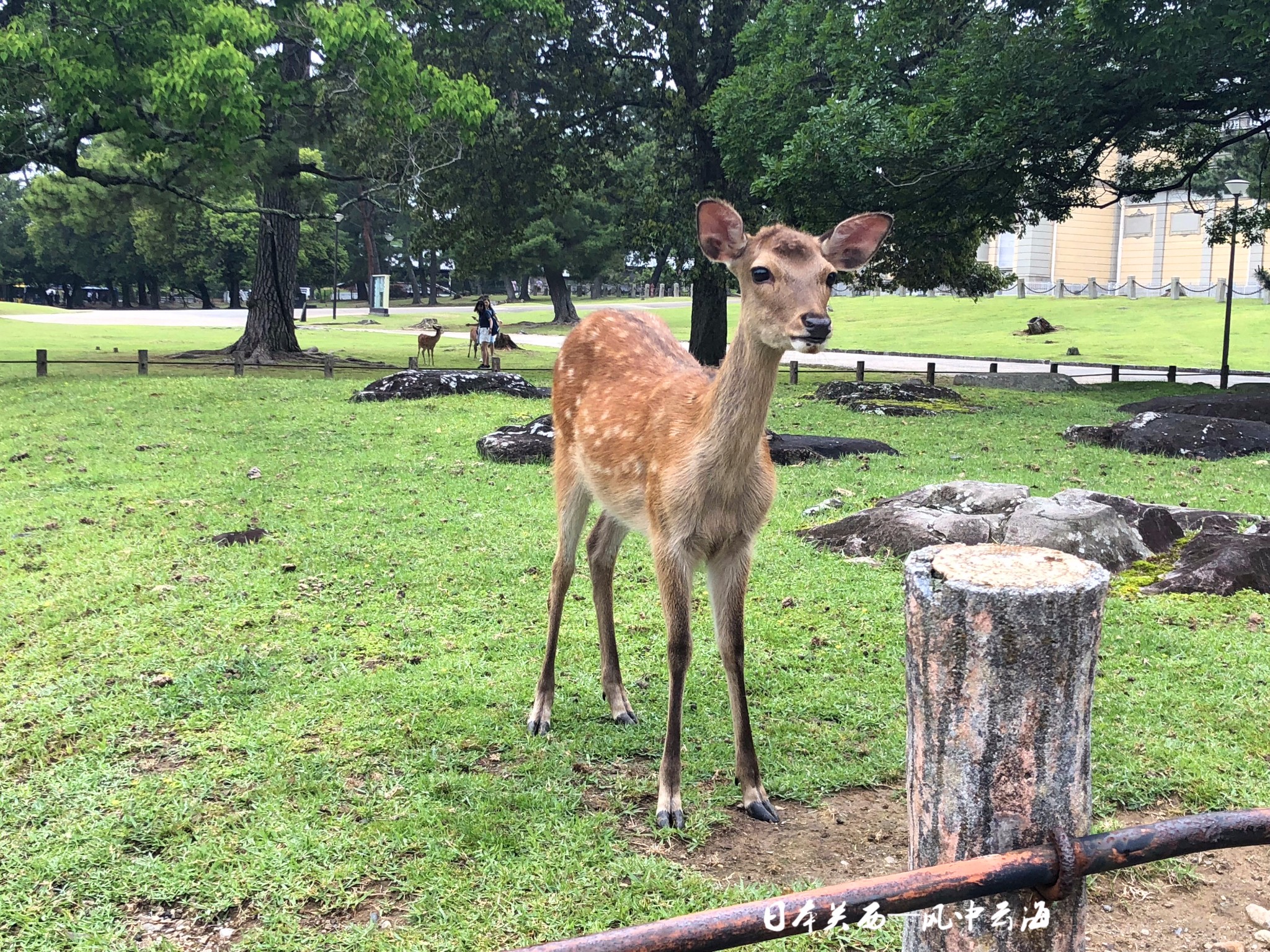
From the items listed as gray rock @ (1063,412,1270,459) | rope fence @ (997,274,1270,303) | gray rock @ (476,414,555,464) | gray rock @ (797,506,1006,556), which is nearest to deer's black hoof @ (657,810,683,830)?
gray rock @ (797,506,1006,556)

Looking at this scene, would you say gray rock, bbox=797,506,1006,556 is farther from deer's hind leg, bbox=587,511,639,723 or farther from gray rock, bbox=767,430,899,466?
gray rock, bbox=767,430,899,466

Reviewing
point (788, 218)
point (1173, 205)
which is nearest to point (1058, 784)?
point (788, 218)

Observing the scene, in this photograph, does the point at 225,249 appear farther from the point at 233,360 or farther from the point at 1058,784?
the point at 1058,784

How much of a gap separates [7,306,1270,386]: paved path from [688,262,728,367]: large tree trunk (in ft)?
5.66

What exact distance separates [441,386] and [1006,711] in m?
13.6

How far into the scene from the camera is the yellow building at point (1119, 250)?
5469 cm

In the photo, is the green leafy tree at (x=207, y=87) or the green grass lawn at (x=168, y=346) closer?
the green leafy tree at (x=207, y=87)

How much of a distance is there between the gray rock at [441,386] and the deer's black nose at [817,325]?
11.8 metres

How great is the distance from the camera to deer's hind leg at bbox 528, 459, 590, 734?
4.34m

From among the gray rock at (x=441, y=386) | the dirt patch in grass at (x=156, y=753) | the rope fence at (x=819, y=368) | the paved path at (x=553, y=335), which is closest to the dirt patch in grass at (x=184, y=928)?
the dirt patch in grass at (x=156, y=753)

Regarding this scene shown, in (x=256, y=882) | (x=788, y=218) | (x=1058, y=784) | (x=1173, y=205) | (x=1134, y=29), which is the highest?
(x=1173, y=205)

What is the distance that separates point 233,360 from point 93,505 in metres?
14.5

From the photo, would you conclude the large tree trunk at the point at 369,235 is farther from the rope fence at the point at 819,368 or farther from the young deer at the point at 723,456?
the young deer at the point at 723,456

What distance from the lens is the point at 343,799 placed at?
365cm
